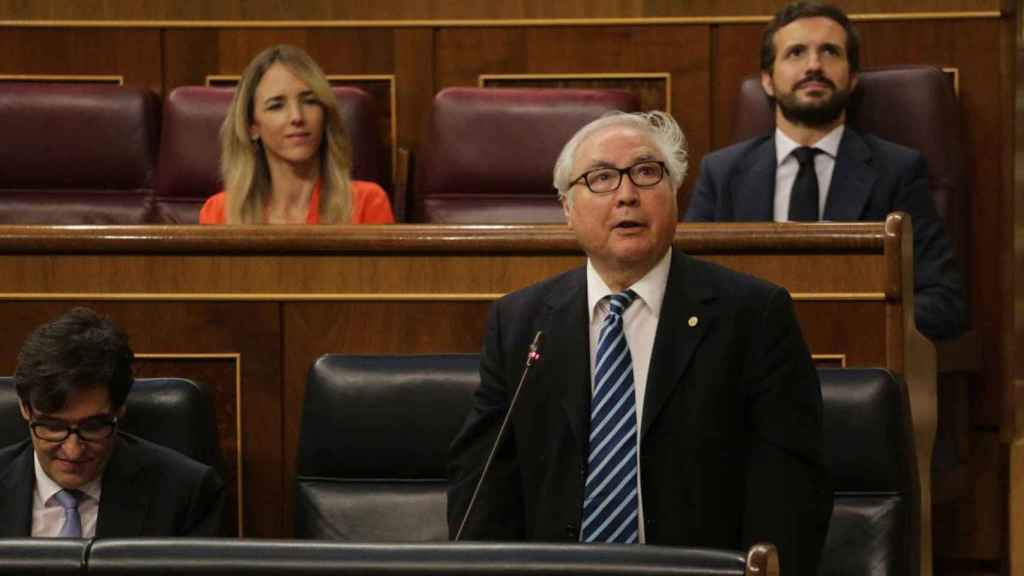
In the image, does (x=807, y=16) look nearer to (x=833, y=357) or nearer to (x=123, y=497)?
A: (x=833, y=357)

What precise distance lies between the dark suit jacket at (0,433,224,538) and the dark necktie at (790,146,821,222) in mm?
748

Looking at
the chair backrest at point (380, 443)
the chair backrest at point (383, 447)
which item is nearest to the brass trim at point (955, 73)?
Result: the chair backrest at point (380, 443)

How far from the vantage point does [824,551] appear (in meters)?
1.13

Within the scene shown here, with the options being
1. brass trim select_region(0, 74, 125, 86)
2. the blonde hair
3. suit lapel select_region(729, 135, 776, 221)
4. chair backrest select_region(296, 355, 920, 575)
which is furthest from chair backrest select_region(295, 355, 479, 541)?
brass trim select_region(0, 74, 125, 86)

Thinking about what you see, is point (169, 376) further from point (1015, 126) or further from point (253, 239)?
point (1015, 126)

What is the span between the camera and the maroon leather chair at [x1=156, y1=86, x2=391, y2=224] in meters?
1.86

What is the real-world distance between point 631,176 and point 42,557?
1.75 feet

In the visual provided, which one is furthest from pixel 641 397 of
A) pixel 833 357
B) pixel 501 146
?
pixel 501 146

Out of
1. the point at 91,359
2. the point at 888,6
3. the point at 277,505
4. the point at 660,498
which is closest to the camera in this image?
the point at 660,498

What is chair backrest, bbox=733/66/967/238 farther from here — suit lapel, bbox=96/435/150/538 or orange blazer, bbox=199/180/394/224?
suit lapel, bbox=96/435/150/538

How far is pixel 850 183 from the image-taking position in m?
1.69

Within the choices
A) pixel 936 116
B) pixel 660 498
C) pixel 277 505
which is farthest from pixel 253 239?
pixel 936 116

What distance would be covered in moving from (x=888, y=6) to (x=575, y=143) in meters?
0.91

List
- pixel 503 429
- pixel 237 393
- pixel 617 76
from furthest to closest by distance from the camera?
pixel 617 76, pixel 237 393, pixel 503 429
